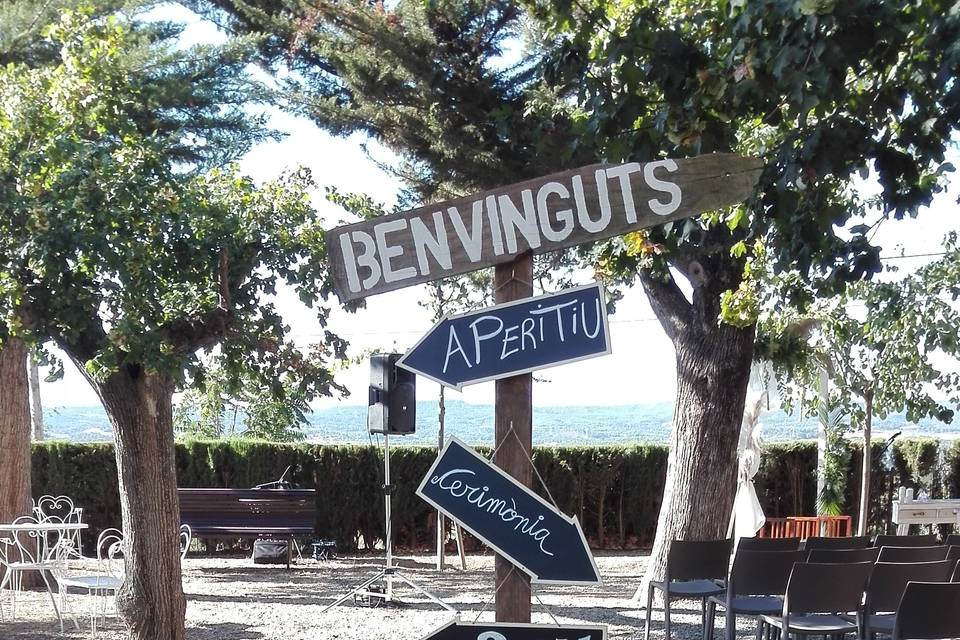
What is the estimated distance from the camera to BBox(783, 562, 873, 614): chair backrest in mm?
6309

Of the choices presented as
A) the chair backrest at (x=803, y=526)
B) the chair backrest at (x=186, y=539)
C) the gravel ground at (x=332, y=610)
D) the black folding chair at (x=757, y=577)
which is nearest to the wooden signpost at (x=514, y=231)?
the black folding chair at (x=757, y=577)

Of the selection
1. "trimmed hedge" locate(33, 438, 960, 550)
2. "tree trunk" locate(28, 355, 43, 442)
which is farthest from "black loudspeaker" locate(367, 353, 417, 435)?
→ "tree trunk" locate(28, 355, 43, 442)

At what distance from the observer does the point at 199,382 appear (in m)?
7.66

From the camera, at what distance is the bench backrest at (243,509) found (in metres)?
14.9

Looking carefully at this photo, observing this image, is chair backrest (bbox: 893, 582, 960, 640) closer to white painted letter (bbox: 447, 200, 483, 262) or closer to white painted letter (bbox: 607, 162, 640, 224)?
white painted letter (bbox: 607, 162, 640, 224)

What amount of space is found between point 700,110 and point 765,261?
4137 millimetres

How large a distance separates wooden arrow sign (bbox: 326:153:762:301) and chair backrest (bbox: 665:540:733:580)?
399cm

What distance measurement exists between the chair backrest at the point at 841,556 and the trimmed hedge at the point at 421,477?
925cm

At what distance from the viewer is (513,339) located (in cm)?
377

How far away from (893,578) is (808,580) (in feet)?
1.57

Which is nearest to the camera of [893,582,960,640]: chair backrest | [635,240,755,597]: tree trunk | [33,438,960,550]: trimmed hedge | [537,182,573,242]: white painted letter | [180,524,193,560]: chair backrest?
[537,182,573,242]: white painted letter

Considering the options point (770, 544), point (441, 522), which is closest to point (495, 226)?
point (770, 544)

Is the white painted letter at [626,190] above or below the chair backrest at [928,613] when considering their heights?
above

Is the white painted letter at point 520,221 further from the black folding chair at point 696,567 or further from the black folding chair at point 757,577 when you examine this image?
the black folding chair at point 696,567
